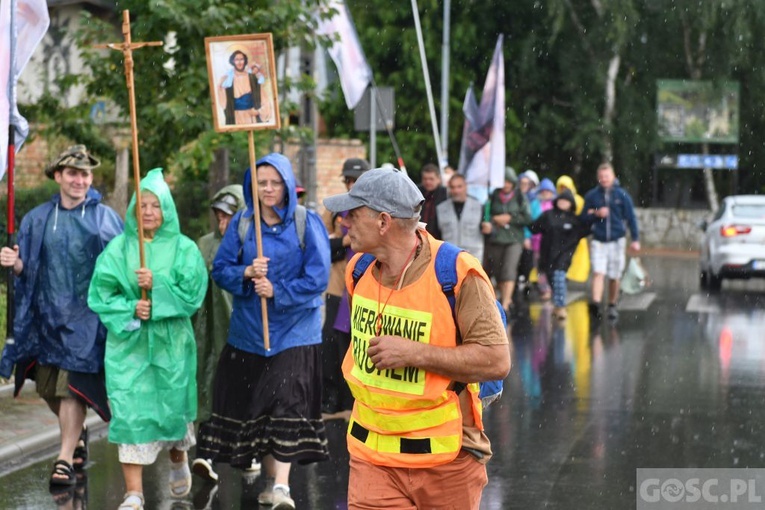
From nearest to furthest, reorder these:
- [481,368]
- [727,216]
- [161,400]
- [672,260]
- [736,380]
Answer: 1. [481,368]
2. [161,400]
3. [736,380]
4. [727,216]
5. [672,260]

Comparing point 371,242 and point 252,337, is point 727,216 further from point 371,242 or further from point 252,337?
point 371,242

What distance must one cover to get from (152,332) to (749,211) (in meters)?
16.3

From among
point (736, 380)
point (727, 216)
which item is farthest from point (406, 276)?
point (727, 216)

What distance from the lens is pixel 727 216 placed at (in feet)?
72.3

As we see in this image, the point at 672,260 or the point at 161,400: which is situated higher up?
the point at 161,400

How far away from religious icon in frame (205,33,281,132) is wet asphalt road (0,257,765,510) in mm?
2090

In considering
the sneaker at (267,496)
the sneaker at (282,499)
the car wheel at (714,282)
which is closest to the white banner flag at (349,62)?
the car wheel at (714,282)

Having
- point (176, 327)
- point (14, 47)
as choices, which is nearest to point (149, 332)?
point (176, 327)

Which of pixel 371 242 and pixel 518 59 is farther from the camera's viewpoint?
pixel 518 59

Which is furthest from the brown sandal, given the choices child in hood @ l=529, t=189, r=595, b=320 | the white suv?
the white suv

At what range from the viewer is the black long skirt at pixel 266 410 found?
294 inches

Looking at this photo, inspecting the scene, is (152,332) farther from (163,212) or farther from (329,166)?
(329,166)

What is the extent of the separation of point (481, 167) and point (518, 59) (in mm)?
19241

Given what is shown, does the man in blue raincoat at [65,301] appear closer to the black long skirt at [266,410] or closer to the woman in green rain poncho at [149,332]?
the woman in green rain poncho at [149,332]
